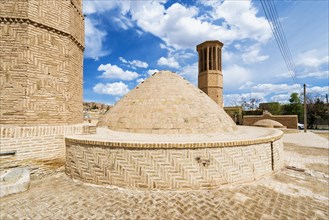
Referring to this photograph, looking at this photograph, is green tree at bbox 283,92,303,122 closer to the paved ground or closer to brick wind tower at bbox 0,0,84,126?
the paved ground

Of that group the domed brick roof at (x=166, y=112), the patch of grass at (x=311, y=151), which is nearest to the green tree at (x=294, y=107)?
the patch of grass at (x=311, y=151)

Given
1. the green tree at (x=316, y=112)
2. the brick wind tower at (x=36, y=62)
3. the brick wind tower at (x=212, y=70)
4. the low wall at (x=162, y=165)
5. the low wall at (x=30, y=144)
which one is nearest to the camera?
the low wall at (x=162, y=165)

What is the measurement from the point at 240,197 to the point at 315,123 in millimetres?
44218

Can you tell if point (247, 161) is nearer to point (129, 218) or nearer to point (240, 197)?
point (240, 197)

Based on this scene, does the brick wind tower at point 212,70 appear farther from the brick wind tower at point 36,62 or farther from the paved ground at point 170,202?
the brick wind tower at point 36,62

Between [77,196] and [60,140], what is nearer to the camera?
[77,196]

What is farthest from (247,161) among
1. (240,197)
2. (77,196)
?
(77,196)

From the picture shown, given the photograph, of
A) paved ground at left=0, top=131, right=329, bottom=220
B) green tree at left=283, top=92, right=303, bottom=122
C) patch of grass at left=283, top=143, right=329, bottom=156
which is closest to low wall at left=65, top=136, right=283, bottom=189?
paved ground at left=0, top=131, right=329, bottom=220

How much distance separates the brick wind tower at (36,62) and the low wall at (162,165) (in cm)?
216

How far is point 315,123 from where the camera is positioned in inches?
1471

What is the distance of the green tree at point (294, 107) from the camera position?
3844 centimetres

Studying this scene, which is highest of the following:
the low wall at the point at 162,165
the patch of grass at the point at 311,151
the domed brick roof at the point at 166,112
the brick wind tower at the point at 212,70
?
the brick wind tower at the point at 212,70

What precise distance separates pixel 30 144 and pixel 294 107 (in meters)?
46.9

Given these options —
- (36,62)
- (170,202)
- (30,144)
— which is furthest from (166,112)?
(36,62)
